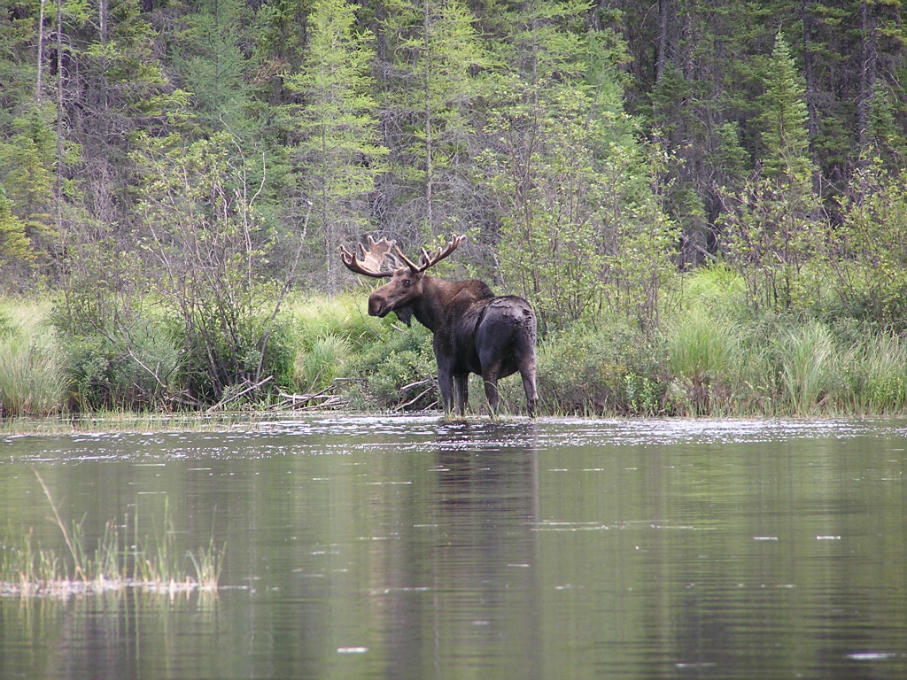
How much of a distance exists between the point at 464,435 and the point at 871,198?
8.93m

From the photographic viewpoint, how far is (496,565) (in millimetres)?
7391

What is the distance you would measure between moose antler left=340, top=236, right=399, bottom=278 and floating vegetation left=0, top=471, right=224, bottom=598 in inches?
455

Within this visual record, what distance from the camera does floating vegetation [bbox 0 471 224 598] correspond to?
701cm

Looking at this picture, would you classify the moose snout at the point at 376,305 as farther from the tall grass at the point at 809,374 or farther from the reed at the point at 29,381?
the tall grass at the point at 809,374

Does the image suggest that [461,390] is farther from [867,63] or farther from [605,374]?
[867,63]

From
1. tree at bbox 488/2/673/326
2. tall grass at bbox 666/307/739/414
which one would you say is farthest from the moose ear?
tall grass at bbox 666/307/739/414

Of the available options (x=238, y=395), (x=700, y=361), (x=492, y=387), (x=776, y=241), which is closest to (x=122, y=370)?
(x=238, y=395)

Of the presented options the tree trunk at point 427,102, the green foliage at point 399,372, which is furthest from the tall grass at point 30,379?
the tree trunk at point 427,102

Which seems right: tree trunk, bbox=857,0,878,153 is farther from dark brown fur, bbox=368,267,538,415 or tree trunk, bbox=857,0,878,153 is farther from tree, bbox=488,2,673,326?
dark brown fur, bbox=368,267,538,415

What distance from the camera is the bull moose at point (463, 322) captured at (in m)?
17.8

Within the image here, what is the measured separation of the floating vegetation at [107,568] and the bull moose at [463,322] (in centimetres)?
961

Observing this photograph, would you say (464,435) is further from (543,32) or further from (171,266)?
(543,32)

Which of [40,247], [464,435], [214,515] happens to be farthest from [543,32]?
[214,515]

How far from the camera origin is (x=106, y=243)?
24203mm
